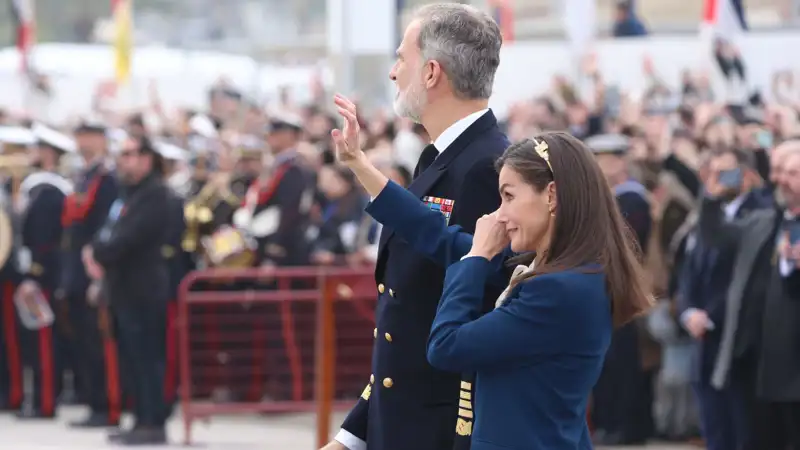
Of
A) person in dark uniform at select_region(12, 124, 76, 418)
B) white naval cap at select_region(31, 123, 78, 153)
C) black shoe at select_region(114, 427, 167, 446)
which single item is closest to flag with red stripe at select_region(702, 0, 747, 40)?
white naval cap at select_region(31, 123, 78, 153)

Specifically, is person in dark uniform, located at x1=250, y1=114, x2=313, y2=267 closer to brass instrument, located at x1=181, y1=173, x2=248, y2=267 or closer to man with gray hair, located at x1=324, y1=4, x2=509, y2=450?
brass instrument, located at x1=181, y1=173, x2=248, y2=267

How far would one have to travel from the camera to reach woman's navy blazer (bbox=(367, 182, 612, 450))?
4.12 metres

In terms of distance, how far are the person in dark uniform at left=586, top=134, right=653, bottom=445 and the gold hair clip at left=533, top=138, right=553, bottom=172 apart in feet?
23.0

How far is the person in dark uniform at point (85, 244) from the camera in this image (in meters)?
13.1

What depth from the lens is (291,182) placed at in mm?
13016

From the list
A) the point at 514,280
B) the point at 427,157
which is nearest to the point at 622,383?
the point at 427,157

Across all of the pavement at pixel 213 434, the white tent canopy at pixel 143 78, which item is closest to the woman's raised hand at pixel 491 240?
the pavement at pixel 213 434

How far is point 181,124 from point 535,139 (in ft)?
45.1

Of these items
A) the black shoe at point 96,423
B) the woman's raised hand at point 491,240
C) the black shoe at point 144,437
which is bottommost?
the black shoe at point 96,423

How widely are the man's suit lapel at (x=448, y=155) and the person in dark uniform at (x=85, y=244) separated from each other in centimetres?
Result: 870

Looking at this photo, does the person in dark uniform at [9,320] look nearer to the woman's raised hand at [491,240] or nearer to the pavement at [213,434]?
the pavement at [213,434]

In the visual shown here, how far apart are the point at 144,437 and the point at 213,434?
679mm

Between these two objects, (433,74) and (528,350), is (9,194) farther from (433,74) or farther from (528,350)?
(528,350)

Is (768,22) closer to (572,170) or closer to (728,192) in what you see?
(728,192)
